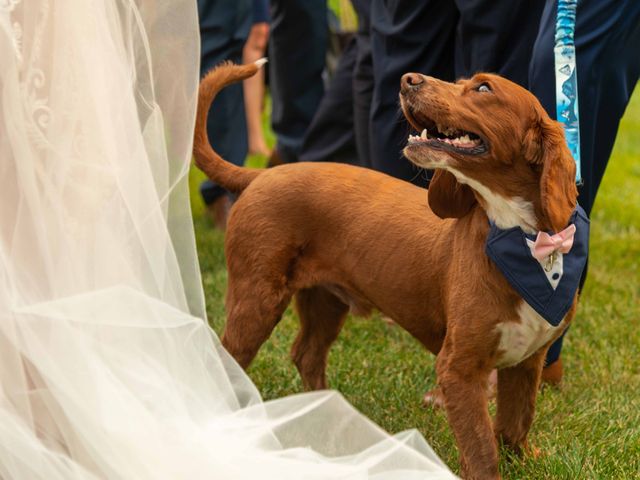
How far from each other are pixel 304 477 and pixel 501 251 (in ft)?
2.55

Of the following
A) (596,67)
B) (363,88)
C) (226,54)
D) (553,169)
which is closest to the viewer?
(553,169)

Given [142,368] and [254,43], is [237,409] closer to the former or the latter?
[142,368]

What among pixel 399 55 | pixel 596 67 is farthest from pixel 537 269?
pixel 399 55

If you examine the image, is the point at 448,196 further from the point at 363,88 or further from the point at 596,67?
the point at 363,88

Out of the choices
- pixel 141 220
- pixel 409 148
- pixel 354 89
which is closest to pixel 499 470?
pixel 409 148

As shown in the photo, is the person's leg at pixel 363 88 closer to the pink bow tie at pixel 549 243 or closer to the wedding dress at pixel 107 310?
the wedding dress at pixel 107 310

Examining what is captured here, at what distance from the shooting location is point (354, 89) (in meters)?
4.87

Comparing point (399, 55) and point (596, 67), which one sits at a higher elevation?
point (596, 67)

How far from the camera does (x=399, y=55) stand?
14.0ft

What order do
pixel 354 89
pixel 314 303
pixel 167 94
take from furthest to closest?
pixel 354 89 < pixel 314 303 < pixel 167 94

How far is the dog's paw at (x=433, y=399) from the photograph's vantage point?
12.3 ft

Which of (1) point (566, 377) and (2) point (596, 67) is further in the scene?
(1) point (566, 377)

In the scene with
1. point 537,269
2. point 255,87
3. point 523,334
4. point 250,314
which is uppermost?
point 537,269

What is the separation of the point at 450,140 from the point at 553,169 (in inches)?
11.0
